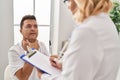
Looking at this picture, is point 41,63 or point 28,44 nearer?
point 41,63

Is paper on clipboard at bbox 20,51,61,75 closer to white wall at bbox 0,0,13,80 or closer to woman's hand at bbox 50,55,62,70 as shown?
woman's hand at bbox 50,55,62,70

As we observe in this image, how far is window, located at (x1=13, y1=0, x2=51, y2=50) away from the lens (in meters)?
2.95

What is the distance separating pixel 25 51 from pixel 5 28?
100 centimetres

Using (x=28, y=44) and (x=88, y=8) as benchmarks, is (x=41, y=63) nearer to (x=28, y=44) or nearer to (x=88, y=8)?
(x=88, y=8)

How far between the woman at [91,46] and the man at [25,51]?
80 centimetres

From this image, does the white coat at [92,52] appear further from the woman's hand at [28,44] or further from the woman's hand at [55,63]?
the woman's hand at [28,44]

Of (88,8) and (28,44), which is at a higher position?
(88,8)

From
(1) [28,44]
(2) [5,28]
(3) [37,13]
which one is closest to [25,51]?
(1) [28,44]

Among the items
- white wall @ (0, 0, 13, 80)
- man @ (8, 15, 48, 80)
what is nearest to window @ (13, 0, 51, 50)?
white wall @ (0, 0, 13, 80)

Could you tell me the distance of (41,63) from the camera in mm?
1240

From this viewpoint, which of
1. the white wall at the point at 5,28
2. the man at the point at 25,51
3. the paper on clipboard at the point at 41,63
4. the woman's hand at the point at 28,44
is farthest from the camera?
the white wall at the point at 5,28

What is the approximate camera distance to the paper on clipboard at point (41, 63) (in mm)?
1167

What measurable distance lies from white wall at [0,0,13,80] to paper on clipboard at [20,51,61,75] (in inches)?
56.7

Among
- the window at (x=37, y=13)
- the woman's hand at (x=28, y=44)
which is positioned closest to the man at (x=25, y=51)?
the woman's hand at (x=28, y=44)
